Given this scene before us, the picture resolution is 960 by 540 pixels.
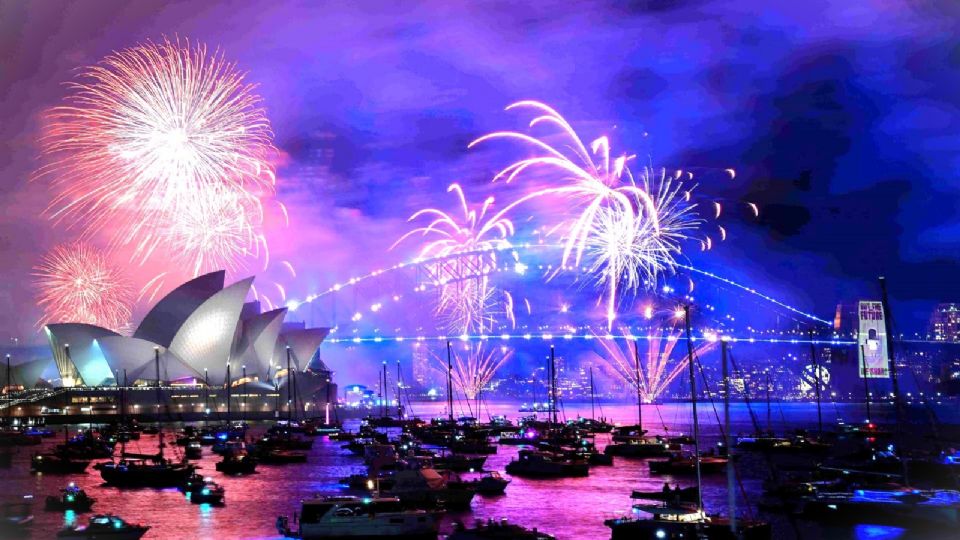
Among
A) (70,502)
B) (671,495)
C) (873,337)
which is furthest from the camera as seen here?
(873,337)

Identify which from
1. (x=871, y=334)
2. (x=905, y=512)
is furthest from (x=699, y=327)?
(x=905, y=512)

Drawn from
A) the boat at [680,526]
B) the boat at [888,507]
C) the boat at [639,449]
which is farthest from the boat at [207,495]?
the boat at [639,449]

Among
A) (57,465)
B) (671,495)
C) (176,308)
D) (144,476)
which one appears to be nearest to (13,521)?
(671,495)

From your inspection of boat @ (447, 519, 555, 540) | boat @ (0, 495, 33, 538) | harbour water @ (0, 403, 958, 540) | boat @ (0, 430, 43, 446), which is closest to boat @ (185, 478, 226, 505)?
harbour water @ (0, 403, 958, 540)

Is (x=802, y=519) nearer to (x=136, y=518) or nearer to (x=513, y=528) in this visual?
(x=513, y=528)

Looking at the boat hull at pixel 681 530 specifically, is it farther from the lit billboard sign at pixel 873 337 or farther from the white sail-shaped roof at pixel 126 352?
the white sail-shaped roof at pixel 126 352

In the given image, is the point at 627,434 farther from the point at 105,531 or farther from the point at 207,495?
the point at 105,531
